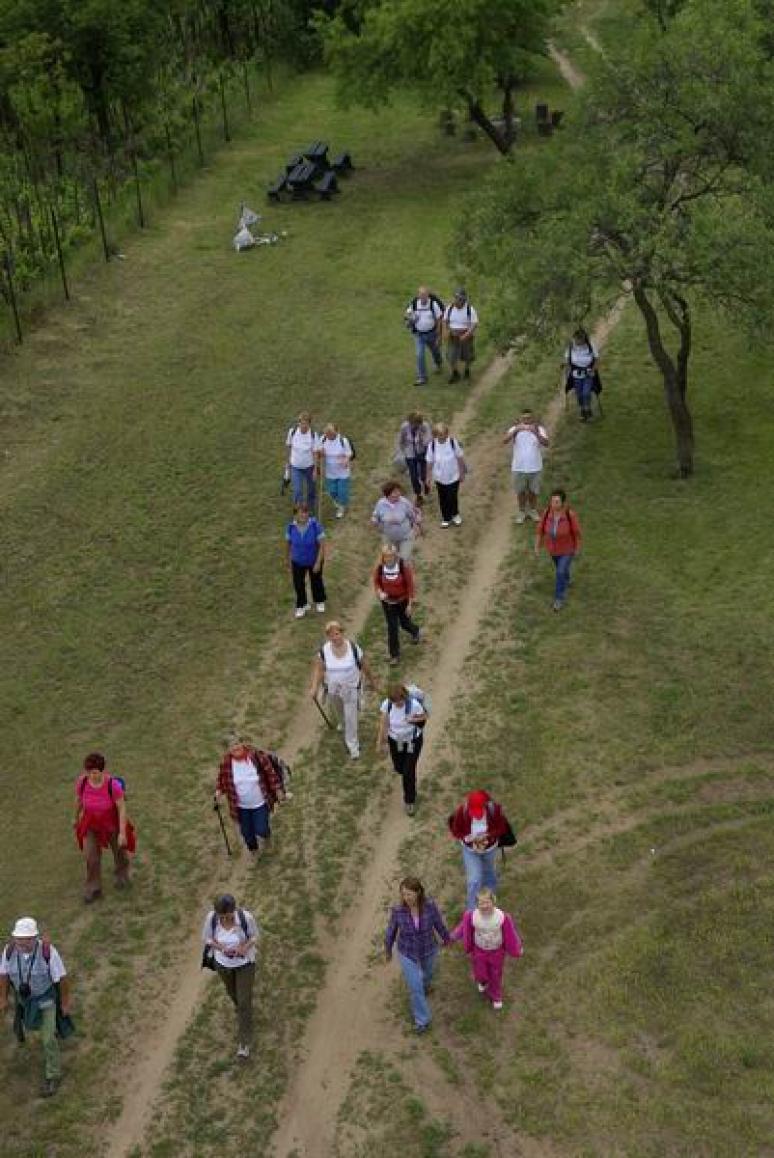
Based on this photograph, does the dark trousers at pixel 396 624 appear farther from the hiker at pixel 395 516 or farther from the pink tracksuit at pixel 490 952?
the pink tracksuit at pixel 490 952

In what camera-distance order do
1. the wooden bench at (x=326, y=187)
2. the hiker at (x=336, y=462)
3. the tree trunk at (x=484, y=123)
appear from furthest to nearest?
1. the wooden bench at (x=326, y=187)
2. the tree trunk at (x=484, y=123)
3. the hiker at (x=336, y=462)

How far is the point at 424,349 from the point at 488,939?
45.3 feet

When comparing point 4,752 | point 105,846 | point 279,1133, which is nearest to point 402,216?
point 4,752

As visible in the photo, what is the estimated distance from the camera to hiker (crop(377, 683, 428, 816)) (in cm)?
1309

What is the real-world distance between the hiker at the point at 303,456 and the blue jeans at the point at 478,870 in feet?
25.2

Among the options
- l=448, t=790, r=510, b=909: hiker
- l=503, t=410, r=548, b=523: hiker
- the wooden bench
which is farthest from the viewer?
the wooden bench

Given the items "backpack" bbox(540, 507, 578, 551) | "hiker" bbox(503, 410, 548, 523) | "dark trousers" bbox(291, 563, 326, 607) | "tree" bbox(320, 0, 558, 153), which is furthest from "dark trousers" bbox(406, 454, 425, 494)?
"tree" bbox(320, 0, 558, 153)

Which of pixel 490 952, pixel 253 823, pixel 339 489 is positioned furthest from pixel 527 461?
pixel 490 952

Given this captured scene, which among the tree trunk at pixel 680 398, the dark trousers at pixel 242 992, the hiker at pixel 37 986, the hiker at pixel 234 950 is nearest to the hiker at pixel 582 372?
the tree trunk at pixel 680 398

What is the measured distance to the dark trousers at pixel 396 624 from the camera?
52.1 ft

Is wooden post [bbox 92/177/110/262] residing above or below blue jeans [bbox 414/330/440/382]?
above

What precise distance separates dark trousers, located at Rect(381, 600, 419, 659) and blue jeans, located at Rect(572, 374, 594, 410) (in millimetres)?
6391

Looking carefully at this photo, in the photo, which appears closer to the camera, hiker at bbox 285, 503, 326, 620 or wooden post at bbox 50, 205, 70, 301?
hiker at bbox 285, 503, 326, 620

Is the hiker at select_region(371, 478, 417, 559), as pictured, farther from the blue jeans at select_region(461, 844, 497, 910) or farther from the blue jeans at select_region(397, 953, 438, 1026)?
the blue jeans at select_region(397, 953, 438, 1026)
